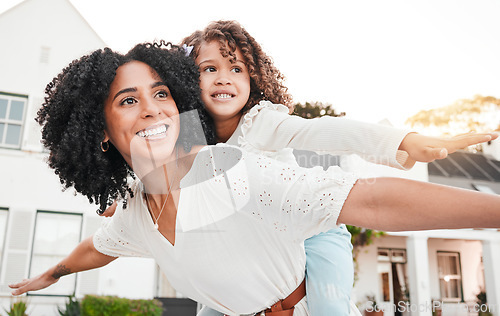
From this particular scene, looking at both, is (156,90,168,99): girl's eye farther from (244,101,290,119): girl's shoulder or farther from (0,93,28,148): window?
(0,93,28,148): window

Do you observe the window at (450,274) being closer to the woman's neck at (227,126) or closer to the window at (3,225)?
the window at (3,225)

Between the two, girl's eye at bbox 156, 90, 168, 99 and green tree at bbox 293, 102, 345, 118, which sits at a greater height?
green tree at bbox 293, 102, 345, 118

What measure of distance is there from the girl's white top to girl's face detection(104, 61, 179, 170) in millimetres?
106

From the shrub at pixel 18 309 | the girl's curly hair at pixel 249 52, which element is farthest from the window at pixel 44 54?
the girl's curly hair at pixel 249 52

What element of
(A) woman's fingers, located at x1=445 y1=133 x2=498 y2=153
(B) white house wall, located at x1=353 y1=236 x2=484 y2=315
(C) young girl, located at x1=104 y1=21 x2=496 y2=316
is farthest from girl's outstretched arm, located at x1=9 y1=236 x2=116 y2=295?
(B) white house wall, located at x1=353 y1=236 x2=484 y2=315

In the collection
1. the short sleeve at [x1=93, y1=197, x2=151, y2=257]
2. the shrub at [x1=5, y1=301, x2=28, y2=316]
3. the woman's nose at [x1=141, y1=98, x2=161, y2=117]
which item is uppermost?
the woman's nose at [x1=141, y1=98, x2=161, y2=117]

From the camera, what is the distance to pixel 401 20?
8.51 feet

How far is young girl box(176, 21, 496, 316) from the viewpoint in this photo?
85cm

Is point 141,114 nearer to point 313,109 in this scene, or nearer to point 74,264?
point 74,264

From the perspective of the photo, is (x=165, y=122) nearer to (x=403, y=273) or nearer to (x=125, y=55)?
(x=125, y=55)

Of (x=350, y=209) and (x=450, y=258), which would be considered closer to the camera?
(x=350, y=209)

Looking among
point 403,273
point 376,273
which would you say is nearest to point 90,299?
point 376,273

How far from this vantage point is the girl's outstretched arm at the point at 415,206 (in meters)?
0.64

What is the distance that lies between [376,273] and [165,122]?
7666mm
